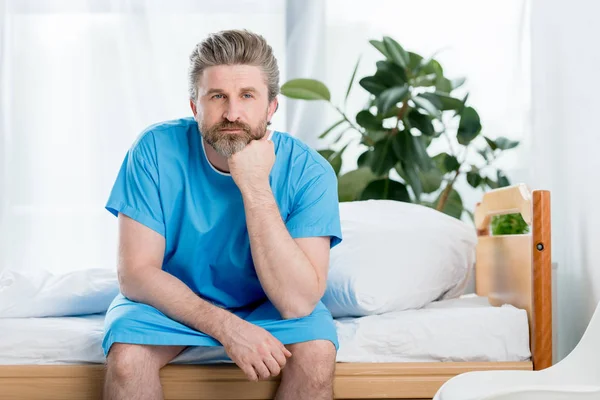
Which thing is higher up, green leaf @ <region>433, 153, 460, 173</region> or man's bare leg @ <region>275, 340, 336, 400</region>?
green leaf @ <region>433, 153, 460, 173</region>

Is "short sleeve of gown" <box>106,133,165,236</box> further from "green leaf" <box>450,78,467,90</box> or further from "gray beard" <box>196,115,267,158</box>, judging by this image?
"green leaf" <box>450,78,467,90</box>

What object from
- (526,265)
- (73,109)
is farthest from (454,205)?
(73,109)

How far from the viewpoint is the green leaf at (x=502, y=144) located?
260cm

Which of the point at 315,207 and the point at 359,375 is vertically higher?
the point at 315,207

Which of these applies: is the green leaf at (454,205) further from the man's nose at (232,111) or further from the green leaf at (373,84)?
the man's nose at (232,111)

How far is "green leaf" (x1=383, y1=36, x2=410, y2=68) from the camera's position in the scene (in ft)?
8.24

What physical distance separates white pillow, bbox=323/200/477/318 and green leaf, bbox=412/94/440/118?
409mm

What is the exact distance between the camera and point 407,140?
249 cm

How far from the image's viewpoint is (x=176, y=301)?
5.04 ft

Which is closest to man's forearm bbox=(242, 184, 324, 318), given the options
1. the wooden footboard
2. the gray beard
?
the gray beard

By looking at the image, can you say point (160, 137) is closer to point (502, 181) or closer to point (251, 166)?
point (251, 166)

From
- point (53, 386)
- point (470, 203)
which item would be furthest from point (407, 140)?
point (53, 386)

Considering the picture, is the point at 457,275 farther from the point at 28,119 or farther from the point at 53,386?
the point at 28,119

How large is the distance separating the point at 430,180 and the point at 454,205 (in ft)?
0.46
